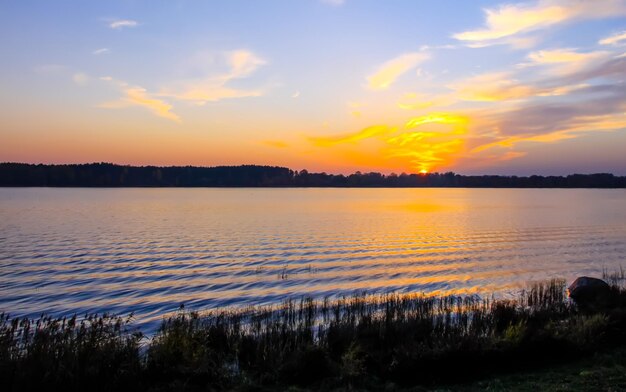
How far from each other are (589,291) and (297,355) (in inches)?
563

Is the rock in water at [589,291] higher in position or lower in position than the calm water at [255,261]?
higher

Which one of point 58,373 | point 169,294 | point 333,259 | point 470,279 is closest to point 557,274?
point 470,279

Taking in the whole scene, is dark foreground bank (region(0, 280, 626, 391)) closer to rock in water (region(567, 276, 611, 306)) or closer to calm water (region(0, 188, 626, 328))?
rock in water (region(567, 276, 611, 306))

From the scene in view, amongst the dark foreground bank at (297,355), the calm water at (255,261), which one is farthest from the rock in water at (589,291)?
the dark foreground bank at (297,355)

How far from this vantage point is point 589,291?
18719mm

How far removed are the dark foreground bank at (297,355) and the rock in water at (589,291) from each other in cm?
419

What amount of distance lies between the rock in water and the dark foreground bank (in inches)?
165

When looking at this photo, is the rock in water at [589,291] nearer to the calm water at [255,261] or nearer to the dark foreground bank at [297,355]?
the calm water at [255,261]

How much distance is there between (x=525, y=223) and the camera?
196 feet

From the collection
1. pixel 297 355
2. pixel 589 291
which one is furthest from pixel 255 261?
pixel 297 355

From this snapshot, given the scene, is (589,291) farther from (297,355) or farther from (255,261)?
(255,261)

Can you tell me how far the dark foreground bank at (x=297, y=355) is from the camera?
8891mm

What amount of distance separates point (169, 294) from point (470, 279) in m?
15.9

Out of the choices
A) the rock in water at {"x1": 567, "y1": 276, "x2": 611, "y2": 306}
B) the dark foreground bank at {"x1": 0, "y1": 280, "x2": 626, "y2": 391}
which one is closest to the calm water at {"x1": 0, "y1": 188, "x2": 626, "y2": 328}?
the rock in water at {"x1": 567, "y1": 276, "x2": 611, "y2": 306}
